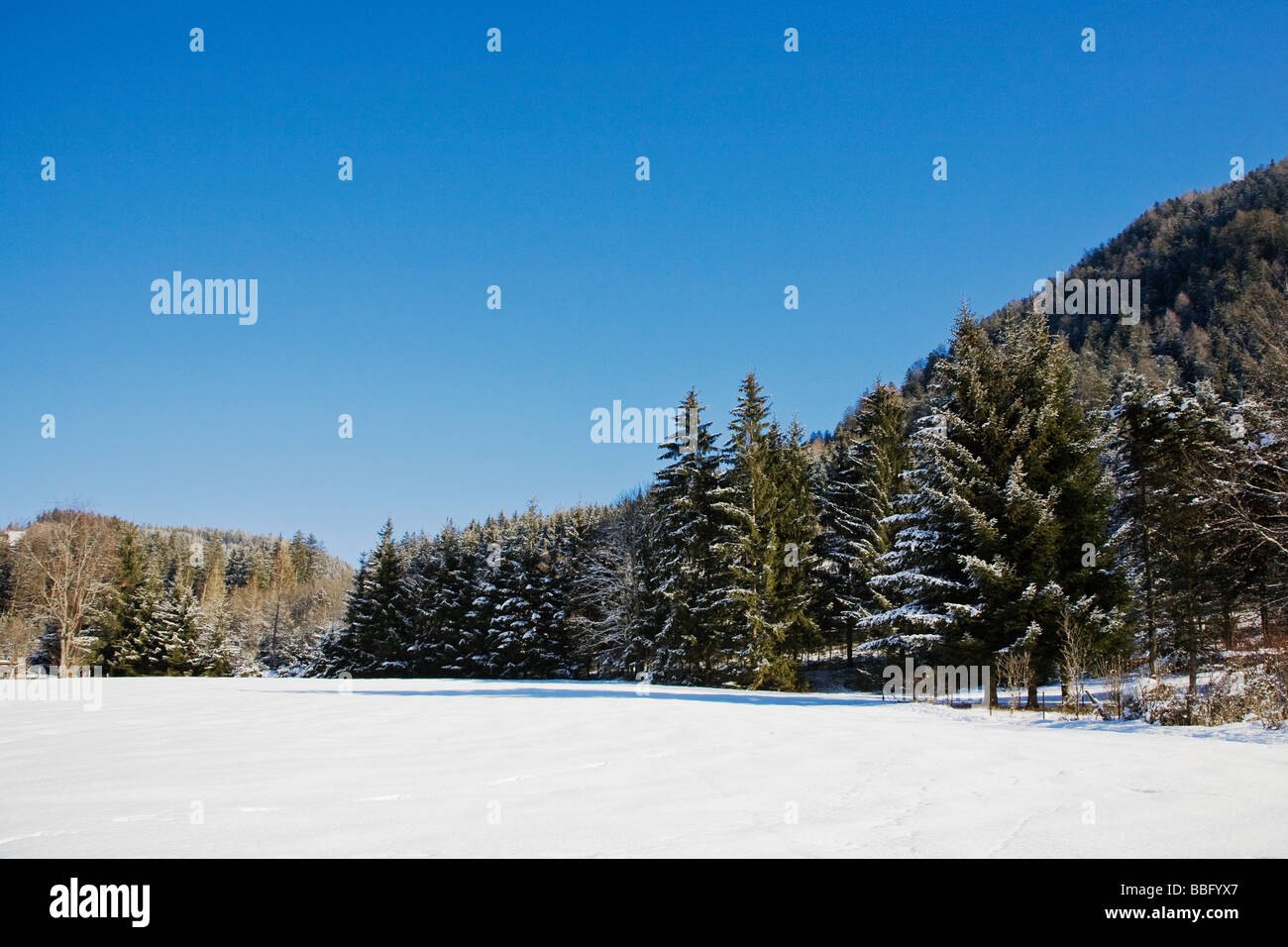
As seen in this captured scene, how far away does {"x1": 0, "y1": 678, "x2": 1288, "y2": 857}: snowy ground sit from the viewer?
14.4 ft

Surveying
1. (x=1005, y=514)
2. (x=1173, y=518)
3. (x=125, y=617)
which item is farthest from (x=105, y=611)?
(x=1173, y=518)

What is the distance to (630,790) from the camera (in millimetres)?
6008

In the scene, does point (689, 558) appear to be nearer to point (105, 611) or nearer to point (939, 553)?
point (939, 553)

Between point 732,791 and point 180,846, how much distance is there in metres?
4.00

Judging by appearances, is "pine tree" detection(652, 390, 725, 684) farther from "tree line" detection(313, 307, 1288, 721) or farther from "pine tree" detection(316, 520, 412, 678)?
"pine tree" detection(316, 520, 412, 678)

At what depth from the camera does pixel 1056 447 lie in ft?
61.1

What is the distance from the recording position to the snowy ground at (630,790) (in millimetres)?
4402

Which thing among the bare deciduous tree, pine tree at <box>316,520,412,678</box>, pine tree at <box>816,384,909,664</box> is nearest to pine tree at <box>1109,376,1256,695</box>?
pine tree at <box>816,384,909,664</box>

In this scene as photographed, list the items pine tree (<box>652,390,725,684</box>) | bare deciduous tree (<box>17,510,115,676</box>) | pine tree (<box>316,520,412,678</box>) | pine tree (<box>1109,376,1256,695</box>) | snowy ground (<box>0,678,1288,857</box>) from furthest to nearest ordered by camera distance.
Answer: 1. pine tree (<box>316,520,412,678</box>)
2. bare deciduous tree (<box>17,510,115,676</box>)
3. pine tree (<box>652,390,725,684</box>)
4. pine tree (<box>1109,376,1256,695</box>)
5. snowy ground (<box>0,678,1288,857</box>)

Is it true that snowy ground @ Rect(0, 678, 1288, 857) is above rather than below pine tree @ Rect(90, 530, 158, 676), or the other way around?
above

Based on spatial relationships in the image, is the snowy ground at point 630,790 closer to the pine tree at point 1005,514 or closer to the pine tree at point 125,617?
the pine tree at point 1005,514
